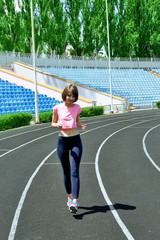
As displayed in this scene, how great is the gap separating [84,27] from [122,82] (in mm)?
12689

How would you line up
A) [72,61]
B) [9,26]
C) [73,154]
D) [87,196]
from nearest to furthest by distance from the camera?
[73,154]
[87,196]
[9,26]
[72,61]

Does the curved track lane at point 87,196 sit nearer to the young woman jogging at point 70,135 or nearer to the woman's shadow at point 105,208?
the woman's shadow at point 105,208

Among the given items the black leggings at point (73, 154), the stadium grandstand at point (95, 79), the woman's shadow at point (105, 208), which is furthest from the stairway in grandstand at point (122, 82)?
the black leggings at point (73, 154)

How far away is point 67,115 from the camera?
18.1 feet

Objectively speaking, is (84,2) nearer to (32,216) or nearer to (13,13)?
(13,13)

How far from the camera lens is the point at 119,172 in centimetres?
886

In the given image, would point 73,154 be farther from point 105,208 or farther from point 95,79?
point 95,79

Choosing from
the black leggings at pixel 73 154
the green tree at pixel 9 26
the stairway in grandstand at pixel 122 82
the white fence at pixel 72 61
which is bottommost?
the black leggings at pixel 73 154

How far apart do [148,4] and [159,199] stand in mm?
58227

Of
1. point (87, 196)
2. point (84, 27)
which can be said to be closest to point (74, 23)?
point (84, 27)

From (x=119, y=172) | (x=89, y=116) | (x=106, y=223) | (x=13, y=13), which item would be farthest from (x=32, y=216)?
(x=13, y=13)

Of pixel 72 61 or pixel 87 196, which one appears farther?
pixel 72 61

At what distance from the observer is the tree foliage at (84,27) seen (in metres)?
44.5

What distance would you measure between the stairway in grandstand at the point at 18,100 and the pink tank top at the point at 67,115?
20.8 m
